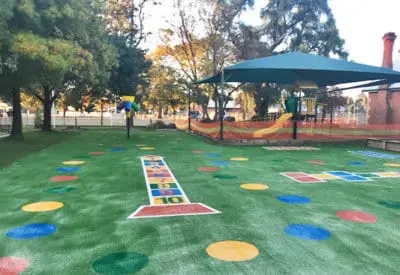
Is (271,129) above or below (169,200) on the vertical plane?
above

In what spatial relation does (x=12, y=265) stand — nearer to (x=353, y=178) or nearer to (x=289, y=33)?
(x=353, y=178)

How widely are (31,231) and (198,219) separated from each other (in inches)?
75.7

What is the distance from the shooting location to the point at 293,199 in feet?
17.0

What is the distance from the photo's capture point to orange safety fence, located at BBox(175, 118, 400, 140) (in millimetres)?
14070

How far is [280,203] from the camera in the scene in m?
4.92

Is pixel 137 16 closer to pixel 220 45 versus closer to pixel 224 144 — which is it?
pixel 220 45

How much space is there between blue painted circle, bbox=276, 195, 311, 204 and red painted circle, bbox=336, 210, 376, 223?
632mm

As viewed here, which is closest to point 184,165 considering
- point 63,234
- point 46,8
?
point 63,234

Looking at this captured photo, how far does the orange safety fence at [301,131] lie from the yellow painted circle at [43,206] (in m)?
9.89

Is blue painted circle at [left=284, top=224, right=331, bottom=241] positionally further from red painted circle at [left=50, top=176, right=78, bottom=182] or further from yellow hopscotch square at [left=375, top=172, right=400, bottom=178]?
red painted circle at [left=50, top=176, right=78, bottom=182]

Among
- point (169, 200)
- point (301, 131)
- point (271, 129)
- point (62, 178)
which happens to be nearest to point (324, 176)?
point (169, 200)

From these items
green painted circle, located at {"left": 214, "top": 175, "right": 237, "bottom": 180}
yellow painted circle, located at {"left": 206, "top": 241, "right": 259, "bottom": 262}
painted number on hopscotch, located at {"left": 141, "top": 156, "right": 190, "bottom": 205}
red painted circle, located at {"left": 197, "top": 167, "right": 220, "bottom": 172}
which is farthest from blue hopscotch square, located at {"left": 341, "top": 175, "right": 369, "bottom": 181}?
yellow painted circle, located at {"left": 206, "top": 241, "right": 259, "bottom": 262}

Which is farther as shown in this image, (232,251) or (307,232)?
(307,232)

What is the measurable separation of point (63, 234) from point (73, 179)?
9.88 ft
